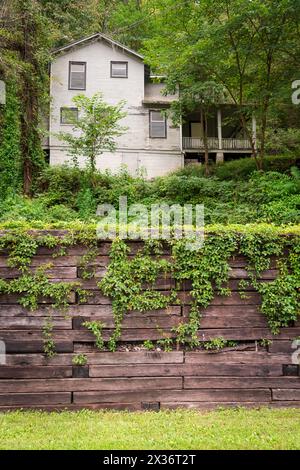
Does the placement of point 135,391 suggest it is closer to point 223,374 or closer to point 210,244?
point 223,374

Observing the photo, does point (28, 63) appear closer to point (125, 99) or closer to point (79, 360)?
point (125, 99)

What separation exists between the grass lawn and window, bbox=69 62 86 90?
67.4 feet

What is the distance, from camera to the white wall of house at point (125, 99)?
73.1ft

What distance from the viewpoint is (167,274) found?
5.61 m

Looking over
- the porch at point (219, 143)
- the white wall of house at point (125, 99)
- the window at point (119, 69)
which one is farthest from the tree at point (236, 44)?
the porch at point (219, 143)

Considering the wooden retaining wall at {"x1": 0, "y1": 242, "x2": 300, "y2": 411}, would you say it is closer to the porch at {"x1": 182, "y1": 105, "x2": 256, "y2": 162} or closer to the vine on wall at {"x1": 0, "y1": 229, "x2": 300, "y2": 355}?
the vine on wall at {"x1": 0, "y1": 229, "x2": 300, "y2": 355}

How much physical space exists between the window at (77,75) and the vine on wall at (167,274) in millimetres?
19045

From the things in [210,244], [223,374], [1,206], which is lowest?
[223,374]

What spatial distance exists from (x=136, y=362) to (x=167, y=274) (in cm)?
128

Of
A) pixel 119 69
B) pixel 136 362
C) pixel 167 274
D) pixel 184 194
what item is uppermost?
pixel 119 69

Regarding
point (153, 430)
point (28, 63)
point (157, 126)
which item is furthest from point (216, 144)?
point (153, 430)

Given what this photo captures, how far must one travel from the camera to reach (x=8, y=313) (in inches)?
215
